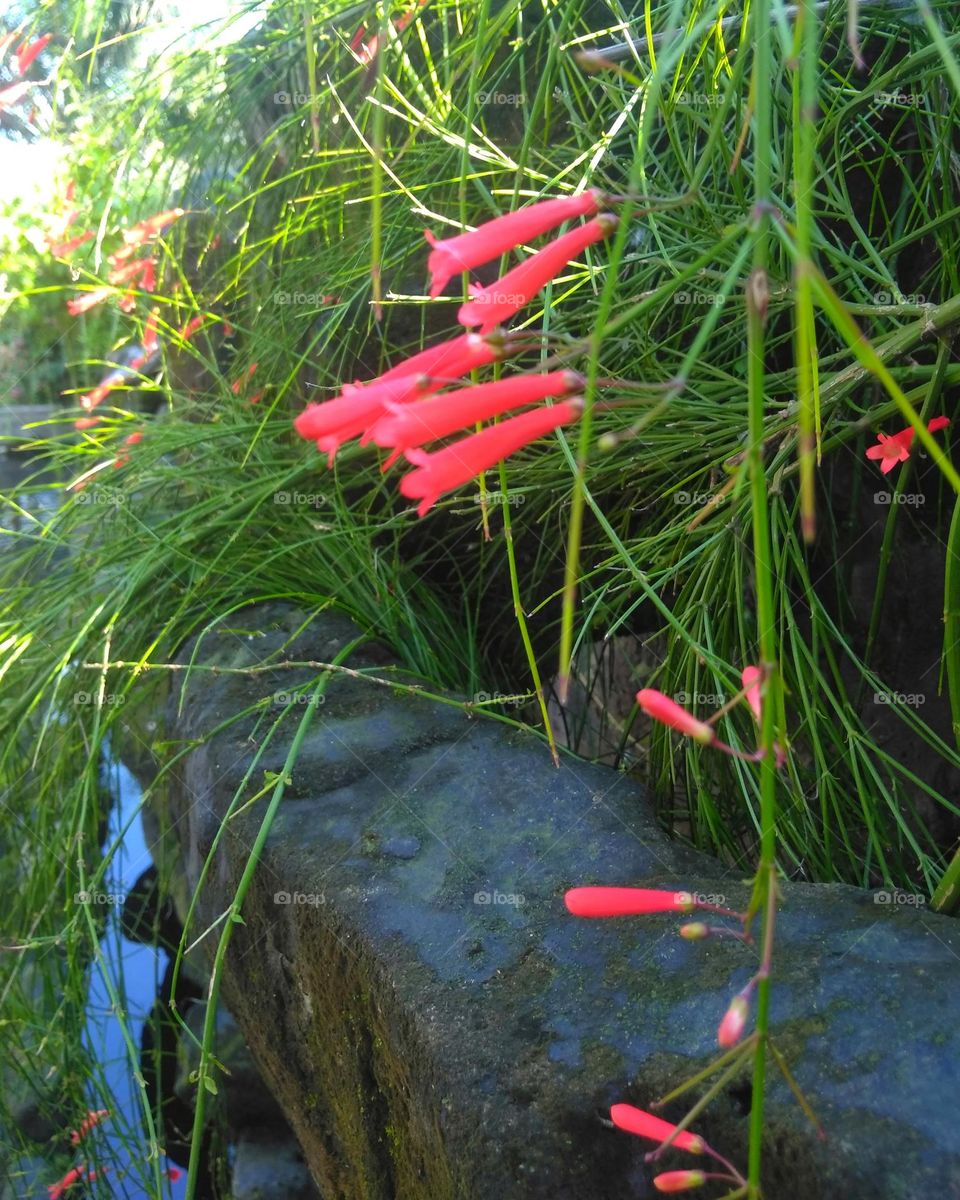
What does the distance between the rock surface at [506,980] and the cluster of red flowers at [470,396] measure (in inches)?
17.3

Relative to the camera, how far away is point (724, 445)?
1.17 m

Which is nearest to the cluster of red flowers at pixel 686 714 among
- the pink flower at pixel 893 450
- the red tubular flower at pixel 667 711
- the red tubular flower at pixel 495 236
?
the red tubular flower at pixel 667 711

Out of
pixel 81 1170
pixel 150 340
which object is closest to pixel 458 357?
pixel 81 1170

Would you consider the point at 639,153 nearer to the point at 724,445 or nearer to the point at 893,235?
the point at 724,445

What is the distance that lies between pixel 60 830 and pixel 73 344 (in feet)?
9.68

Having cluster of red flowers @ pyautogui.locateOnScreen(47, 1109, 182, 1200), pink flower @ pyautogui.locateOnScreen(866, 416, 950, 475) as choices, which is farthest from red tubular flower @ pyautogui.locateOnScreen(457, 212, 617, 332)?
cluster of red flowers @ pyautogui.locateOnScreen(47, 1109, 182, 1200)

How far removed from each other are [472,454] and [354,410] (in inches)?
2.4

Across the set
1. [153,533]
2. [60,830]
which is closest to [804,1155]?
[60,830]

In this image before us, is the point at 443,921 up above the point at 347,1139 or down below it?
above

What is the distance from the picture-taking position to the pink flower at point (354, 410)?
51cm

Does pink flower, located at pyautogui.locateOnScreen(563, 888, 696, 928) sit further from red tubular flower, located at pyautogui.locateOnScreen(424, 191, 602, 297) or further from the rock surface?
red tubular flower, located at pyautogui.locateOnScreen(424, 191, 602, 297)

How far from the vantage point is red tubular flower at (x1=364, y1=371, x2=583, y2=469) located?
48 centimetres

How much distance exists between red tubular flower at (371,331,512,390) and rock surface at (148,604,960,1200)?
18.8 inches

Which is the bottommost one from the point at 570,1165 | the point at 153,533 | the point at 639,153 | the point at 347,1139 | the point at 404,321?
the point at 347,1139
